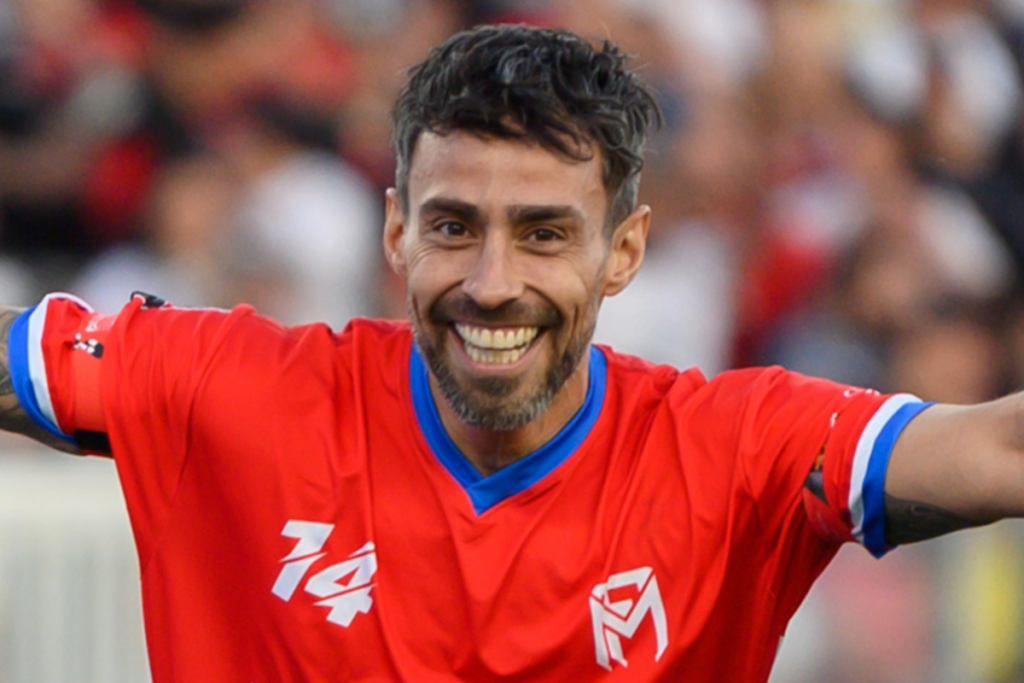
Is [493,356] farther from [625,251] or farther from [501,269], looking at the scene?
[625,251]

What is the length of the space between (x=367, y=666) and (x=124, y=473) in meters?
0.62

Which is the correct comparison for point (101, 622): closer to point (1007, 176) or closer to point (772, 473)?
point (772, 473)

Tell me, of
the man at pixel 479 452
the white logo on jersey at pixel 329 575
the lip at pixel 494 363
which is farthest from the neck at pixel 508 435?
the white logo on jersey at pixel 329 575

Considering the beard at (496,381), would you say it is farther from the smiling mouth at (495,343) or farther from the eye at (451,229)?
the eye at (451,229)

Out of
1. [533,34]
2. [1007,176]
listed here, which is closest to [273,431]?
[533,34]

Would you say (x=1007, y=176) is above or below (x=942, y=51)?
below

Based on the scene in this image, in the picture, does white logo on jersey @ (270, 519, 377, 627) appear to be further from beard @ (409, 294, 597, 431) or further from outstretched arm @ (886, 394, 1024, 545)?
outstretched arm @ (886, 394, 1024, 545)

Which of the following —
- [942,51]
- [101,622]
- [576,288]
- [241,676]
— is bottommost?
[101,622]

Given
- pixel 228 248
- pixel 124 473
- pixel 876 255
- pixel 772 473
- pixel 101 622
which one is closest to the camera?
pixel 772 473

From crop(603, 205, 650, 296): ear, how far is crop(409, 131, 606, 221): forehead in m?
0.17

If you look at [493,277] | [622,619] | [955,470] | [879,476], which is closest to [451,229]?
[493,277]

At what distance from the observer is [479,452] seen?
3045 millimetres

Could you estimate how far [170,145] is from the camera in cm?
584

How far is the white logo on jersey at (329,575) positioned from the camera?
2893mm
